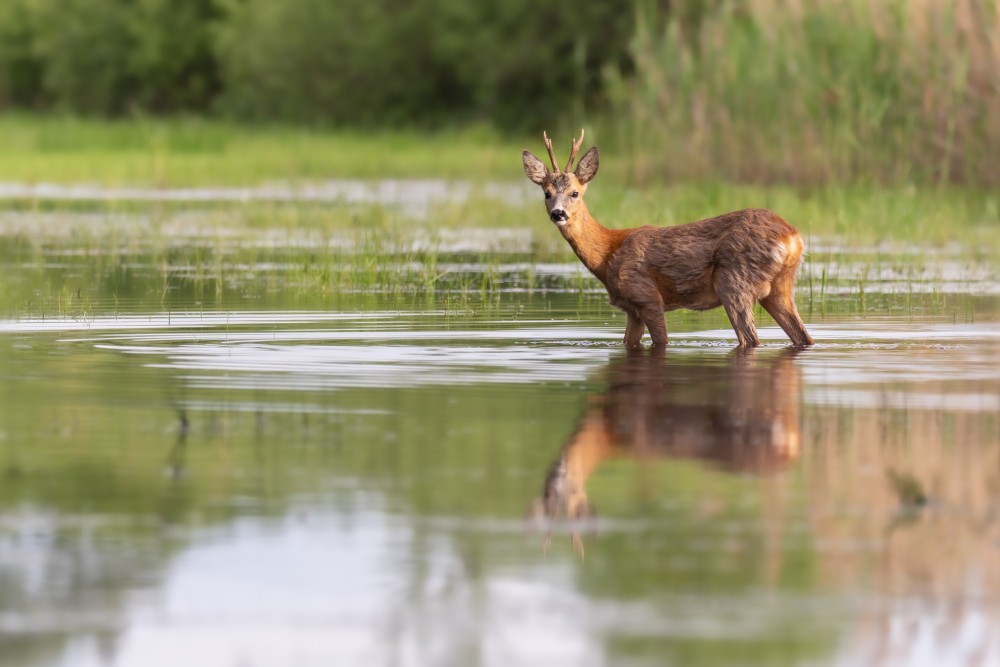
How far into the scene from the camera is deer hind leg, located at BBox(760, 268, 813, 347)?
1180 cm

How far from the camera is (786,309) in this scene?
39.1ft

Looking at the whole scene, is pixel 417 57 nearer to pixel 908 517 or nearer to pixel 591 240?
pixel 591 240

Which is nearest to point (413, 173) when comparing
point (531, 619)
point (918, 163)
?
point (918, 163)

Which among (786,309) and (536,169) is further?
(536,169)

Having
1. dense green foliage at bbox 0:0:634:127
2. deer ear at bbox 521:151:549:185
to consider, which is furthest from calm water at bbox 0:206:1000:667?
dense green foliage at bbox 0:0:634:127

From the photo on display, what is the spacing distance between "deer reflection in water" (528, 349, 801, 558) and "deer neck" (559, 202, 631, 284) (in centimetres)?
118

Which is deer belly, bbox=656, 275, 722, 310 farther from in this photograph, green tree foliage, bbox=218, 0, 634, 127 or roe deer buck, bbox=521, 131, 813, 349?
green tree foliage, bbox=218, 0, 634, 127

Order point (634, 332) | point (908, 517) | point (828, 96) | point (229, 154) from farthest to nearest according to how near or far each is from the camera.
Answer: point (229, 154) < point (828, 96) < point (634, 332) < point (908, 517)

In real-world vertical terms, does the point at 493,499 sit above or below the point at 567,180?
below

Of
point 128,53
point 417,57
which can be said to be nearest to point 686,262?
point 417,57

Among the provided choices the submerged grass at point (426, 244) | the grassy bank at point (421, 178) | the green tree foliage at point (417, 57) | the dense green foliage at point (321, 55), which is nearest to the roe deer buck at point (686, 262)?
the submerged grass at point (426, 244)

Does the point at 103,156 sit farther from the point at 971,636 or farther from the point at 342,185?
the point at 971,636

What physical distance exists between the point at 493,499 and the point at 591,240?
17.9ft

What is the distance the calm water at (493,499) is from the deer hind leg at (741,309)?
0.11 metres
